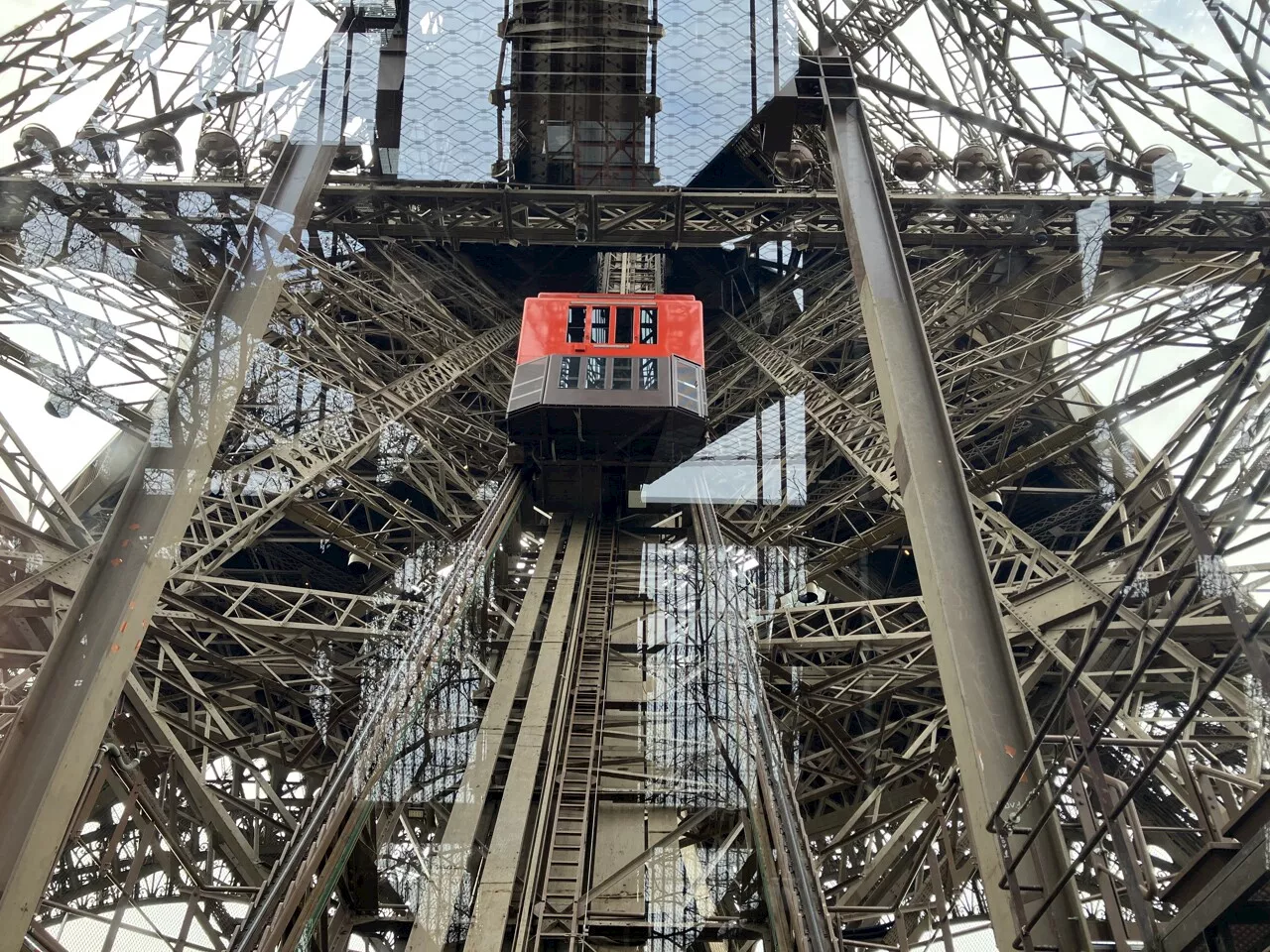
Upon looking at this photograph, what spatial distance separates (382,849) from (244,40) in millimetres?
13628

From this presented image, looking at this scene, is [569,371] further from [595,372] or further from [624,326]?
[624,326]

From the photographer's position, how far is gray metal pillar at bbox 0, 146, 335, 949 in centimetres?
475

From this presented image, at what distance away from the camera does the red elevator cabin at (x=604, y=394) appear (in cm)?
1535

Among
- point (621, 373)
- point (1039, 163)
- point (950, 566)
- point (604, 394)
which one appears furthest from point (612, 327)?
point (950, 566)

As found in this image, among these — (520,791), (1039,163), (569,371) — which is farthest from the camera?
(569,371)

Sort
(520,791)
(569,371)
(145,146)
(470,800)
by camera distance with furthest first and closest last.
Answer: (569,371), (145,146), (470,800), (520,791)

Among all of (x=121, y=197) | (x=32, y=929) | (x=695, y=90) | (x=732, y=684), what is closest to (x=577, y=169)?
(x=695, y=90)

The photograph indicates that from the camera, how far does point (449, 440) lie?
17.8 meters

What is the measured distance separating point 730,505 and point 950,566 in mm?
11372

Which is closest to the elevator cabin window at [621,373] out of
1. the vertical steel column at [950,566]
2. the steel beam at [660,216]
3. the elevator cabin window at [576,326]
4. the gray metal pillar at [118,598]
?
the elevator cabin window at [576,326]

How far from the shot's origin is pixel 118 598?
5.62 metres

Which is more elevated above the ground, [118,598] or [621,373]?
[621,373]

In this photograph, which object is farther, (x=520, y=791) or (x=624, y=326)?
(x=624, y=326)

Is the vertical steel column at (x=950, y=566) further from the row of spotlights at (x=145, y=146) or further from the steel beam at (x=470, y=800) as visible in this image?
the row of spotlights at (x=145, y=146)
